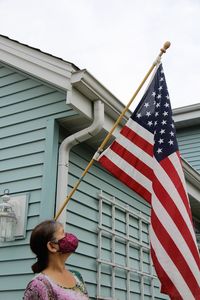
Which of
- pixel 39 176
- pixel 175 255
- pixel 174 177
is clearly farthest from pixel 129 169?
pixel 39 176

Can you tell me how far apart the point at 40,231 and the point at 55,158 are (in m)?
2.05

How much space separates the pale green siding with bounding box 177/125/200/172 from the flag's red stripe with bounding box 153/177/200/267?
711 cm

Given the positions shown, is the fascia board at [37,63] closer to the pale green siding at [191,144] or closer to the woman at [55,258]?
the woman at [55,258]

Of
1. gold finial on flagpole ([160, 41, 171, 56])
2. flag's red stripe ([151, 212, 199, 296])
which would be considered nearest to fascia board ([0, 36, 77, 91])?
gold finial on flagpole ([160, 41, 171, 56])

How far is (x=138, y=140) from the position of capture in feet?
11.9

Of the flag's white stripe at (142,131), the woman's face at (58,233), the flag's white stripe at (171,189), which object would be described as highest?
the flag's white stripe at (142,131)

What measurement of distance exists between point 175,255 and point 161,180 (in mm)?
597

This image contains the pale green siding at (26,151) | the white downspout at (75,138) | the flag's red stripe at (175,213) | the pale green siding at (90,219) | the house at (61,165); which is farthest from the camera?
the pale green siding at (90,219)

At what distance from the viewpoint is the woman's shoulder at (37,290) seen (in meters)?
2.04

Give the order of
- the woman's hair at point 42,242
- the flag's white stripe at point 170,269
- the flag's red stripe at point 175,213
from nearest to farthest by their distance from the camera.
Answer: the woman's hair at point 42,242 < the flag's white stripe at point 170,269 < the flag's red stripe at point 175,213

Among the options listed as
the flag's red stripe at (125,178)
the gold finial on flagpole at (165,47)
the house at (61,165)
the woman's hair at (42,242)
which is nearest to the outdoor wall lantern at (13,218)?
the house at (61,165)

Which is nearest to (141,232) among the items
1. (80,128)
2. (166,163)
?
(80,128)

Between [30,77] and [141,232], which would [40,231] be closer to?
[30,77]

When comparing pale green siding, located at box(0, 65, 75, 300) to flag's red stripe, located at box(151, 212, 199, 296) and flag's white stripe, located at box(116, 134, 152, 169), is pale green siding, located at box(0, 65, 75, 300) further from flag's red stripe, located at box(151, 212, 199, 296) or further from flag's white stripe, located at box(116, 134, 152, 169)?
flag's red stripe, located at box(151, 212, 199, 296)
